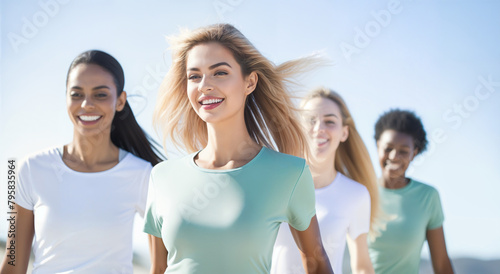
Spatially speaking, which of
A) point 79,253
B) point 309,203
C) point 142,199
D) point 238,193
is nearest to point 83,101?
point 142,199

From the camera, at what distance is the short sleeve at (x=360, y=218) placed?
14.7 feet

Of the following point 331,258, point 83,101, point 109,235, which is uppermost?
point 83,101

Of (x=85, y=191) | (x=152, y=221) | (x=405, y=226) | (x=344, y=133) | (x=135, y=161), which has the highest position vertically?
(x=344, y=133)

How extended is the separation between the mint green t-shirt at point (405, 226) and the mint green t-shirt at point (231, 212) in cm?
284

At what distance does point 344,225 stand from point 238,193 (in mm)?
1595

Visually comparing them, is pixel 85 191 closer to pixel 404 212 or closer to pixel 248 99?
pixel 248 99

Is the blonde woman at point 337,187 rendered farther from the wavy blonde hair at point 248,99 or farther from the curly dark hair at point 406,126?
the curly dark hair at point 406,126

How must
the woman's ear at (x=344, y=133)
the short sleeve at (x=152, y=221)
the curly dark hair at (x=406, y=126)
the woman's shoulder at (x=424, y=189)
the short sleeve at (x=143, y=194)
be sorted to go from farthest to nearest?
1. the curly dark hair at (x=406, y=126)
2. the woman's shoulder at (x=424, y=189)
3. the woman's ear at (x=344, y=133)
4. the short sleeve at (x=143, y=194)
5. the short sleeve at (x=152, y=221)

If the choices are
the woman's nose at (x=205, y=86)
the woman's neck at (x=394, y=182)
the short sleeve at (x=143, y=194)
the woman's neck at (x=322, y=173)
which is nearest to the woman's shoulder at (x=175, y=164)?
the woman's nose at (x=205, y=86)

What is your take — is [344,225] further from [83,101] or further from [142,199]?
[83,101]

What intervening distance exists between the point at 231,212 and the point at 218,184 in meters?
0.21

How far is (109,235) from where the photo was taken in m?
4.11

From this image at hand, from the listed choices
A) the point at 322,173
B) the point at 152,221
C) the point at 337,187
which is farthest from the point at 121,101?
the point at 337,187

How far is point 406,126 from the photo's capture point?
22.0 ft
